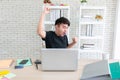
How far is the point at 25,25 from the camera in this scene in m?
3.79

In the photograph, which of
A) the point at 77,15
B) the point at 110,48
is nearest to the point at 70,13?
the point at 77,15

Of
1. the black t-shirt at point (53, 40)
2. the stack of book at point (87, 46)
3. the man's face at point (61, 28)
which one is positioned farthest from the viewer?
the stack of book at point (87, 46)

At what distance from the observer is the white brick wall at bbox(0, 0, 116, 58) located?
3.72 meters

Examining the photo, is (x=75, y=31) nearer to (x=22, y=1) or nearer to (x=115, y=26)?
(x=115, y=26)

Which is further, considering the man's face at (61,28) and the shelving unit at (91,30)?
the shelving unit at (91,30)

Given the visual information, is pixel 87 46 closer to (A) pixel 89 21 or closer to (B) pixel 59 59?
(A) pixel 89 21

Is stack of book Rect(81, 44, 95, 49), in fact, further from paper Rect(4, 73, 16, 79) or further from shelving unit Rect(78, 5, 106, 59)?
paper Rect(4, 73, 16, 79)

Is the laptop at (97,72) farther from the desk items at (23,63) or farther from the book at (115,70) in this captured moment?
the desk items at (23,63)

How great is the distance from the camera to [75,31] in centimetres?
380

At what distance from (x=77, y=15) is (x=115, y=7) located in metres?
0.73

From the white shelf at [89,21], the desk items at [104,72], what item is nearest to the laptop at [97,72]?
the desk items at [104,72]

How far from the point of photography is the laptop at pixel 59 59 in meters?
1.86

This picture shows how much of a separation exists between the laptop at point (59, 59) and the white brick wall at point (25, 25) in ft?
6.36

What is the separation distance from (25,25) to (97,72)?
2.37 metres
